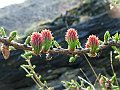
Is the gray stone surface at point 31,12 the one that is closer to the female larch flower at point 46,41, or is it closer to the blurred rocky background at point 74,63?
the blurred rocky background at point 74,63

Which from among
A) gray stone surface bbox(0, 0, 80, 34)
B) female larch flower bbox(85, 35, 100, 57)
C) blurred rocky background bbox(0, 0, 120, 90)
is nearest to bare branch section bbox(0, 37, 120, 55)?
female larch flower bbox(85, 35, 100, 57)

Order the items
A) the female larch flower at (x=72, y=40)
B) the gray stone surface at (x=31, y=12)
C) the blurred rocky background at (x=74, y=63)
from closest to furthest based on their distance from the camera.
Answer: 1. the female larch flower at (x=72, y=40)
2. the blurred rocky background at (x=74, y=63)
3. the gray stone surface at (x=31, y=12)

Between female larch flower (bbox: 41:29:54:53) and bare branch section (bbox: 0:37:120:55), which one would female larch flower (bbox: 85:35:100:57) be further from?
female larch flower (bbox: 41:29:54:53)

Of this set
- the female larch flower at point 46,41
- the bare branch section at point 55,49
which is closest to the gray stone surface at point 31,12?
the bare branch section at point 55,49

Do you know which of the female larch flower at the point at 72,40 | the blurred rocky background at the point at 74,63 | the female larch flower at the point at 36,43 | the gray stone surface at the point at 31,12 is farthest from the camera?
the gray stone surface at the point at 31,12

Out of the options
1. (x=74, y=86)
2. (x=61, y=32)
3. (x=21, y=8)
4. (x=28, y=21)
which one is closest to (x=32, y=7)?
(x=21, y=8)

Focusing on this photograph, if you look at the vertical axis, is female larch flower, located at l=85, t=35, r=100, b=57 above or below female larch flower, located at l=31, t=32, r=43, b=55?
below

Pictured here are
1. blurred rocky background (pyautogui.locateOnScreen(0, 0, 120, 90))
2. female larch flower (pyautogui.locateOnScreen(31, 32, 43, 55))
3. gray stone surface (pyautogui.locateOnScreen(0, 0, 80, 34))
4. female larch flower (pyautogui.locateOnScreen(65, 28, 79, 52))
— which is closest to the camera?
female larch flower (pyautogui.locateOnScreen(31, 32, 43, 55))

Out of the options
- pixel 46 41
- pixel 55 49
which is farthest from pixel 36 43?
pixel 55 49

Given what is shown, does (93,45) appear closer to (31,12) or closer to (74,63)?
(74,63)

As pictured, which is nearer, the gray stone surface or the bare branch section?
the bare branch section

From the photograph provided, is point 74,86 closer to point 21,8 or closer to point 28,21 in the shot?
point 28,21

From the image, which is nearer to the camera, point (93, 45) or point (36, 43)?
point (36, 43)
